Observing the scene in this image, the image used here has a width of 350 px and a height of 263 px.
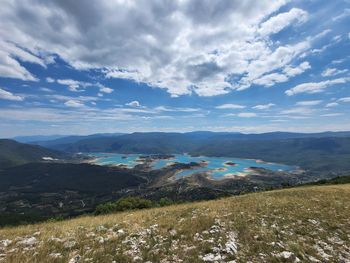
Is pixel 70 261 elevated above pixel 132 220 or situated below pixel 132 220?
above

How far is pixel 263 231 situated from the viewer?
12.4 meters

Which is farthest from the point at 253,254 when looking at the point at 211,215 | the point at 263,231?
the point at 211,215

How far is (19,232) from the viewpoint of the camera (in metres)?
13.7

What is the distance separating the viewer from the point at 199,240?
→ 1121cm

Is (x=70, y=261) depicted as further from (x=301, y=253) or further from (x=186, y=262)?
(x=301, y=253)

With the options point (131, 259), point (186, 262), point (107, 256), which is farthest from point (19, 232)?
point (186, 262)

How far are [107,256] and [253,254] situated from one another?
6.44 metres

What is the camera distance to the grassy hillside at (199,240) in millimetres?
9398

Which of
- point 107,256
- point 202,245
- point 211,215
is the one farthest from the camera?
point 211,215

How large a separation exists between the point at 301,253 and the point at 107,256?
8.51 m

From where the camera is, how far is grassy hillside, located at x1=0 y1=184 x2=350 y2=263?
30.8 ft

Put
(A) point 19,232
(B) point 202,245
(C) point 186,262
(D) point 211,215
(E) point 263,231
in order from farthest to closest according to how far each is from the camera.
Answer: (D) point 211,215
(A) point 19,232
(E) point 263,231
(B) point 202,245
(C) point 186,262

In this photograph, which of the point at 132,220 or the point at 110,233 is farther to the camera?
the point at 132,220

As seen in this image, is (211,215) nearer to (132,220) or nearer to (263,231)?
(263,231)
